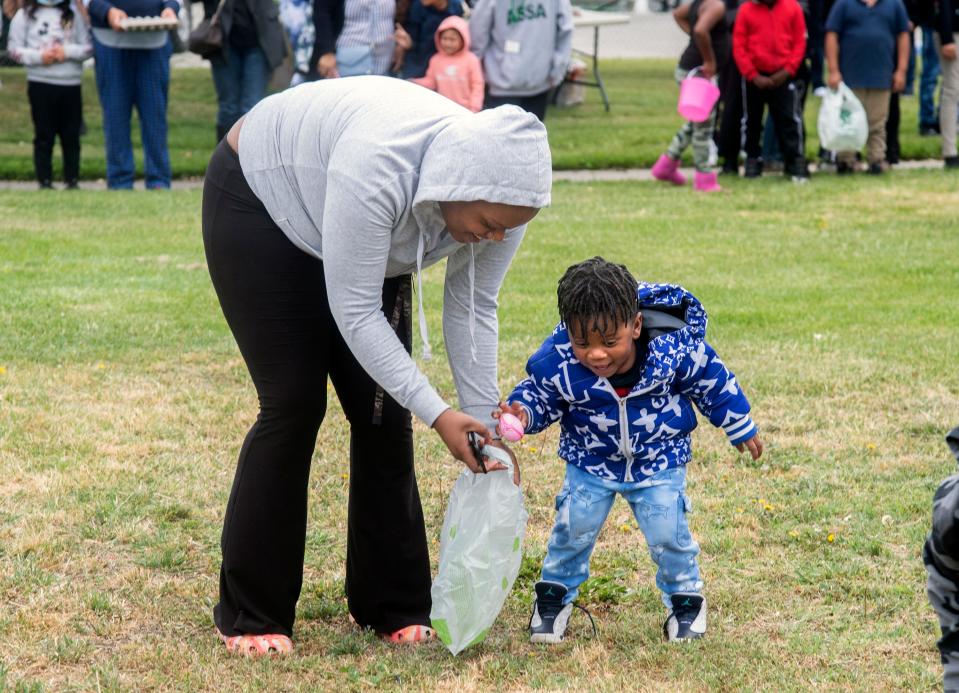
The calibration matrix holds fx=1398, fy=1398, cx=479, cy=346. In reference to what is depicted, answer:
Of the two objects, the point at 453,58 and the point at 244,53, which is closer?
the point at 453,58

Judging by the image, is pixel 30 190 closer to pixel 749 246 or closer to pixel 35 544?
pixel 749 246

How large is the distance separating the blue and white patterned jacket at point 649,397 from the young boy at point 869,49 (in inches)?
370

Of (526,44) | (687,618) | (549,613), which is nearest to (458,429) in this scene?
(549,613)

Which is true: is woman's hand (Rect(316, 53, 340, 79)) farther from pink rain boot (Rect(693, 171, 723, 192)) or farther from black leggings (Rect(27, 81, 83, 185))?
pink rain boot (Rect(693, 171, 723, 192))

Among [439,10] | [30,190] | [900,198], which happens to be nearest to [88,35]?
[30,190]

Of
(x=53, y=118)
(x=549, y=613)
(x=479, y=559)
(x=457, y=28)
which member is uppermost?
(x=457, y=28)

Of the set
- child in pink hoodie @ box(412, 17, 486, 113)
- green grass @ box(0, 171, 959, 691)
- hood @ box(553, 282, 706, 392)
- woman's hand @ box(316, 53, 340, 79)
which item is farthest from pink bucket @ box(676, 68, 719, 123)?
hood @ box(553, 282, 706, 392)

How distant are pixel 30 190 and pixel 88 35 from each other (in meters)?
1.41

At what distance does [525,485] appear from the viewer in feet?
16.8

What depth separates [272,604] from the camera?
12.5ft

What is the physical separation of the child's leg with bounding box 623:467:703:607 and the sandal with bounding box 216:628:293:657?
3.35 ft

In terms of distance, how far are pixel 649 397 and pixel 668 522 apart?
1.15 ft

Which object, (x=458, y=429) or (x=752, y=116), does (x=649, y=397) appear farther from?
(x=752, y=116)

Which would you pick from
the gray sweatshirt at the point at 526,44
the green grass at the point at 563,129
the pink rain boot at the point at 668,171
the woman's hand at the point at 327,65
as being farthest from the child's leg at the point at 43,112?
the pink rain boot at the point at 668,171
